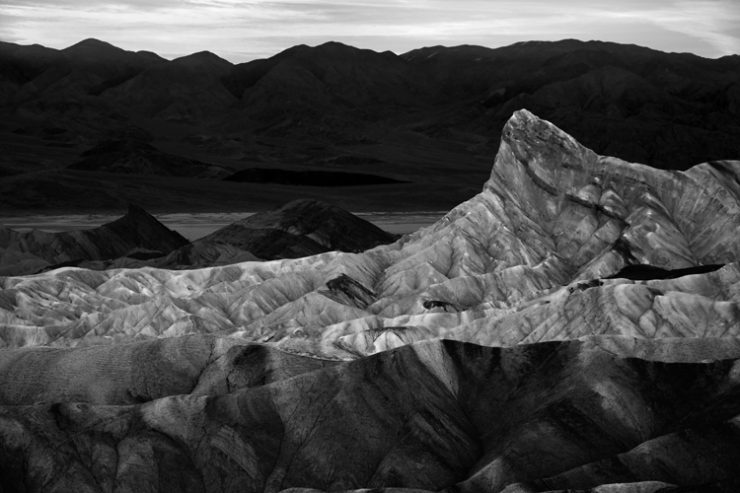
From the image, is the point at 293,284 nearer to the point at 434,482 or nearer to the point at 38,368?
the point at 38,368

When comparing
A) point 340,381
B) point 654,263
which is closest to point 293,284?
point 654,263

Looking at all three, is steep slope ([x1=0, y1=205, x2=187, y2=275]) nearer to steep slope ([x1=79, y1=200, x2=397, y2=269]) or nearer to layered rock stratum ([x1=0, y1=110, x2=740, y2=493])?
steep slope ([x1=79, y1=200, x2=397, y2=269])

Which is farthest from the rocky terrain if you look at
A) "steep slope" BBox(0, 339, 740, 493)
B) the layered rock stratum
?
"steep slope" BBox(0, 339, 740, 493)

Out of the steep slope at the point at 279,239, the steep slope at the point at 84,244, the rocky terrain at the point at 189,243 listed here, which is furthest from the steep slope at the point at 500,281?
the steep slope at the point at 84,244

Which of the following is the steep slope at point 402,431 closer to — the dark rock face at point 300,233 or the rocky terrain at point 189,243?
the rocky terrain at point 189,243

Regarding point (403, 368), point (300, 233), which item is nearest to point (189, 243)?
point (300, 233)
